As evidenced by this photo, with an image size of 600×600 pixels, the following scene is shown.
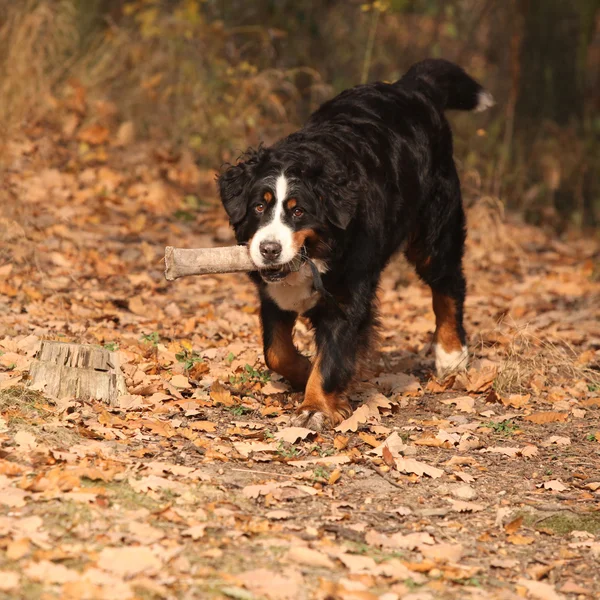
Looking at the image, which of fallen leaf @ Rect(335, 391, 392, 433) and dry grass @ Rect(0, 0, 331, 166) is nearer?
fallen leaf @ Rect(335, 391, 392, 433)

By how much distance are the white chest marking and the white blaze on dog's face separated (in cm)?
28

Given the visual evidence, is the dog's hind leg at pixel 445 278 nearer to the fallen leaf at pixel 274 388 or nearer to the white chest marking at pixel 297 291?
the fallen leaf at pixel 274 388

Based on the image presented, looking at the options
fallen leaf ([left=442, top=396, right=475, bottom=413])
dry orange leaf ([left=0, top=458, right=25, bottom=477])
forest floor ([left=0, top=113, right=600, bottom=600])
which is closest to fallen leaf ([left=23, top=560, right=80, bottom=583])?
forest floor ([left=0, top=113, right=600, bottom=600])

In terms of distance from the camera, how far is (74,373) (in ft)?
15.5

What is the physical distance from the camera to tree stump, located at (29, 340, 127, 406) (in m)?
4.65

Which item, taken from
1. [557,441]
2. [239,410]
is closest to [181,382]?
[239,410]

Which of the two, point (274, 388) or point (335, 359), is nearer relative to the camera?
point (335, 359)

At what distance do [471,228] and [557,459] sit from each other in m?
5.26

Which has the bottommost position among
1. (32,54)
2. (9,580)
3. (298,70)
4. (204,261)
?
(9,580)

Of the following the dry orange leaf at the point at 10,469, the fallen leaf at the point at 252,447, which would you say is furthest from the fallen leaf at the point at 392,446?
the dry orange leaf at the point at 10,469

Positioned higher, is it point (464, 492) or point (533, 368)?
point (533, 368)

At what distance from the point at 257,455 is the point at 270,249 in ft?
3.30

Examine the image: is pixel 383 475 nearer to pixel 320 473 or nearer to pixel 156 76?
pixel 320 473

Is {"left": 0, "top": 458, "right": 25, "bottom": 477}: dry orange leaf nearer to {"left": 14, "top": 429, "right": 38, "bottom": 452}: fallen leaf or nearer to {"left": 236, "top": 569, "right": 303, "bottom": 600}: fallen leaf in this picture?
{"left": 14, "top": 429, "right": 38, "bottom": 452}: fallen leaf
